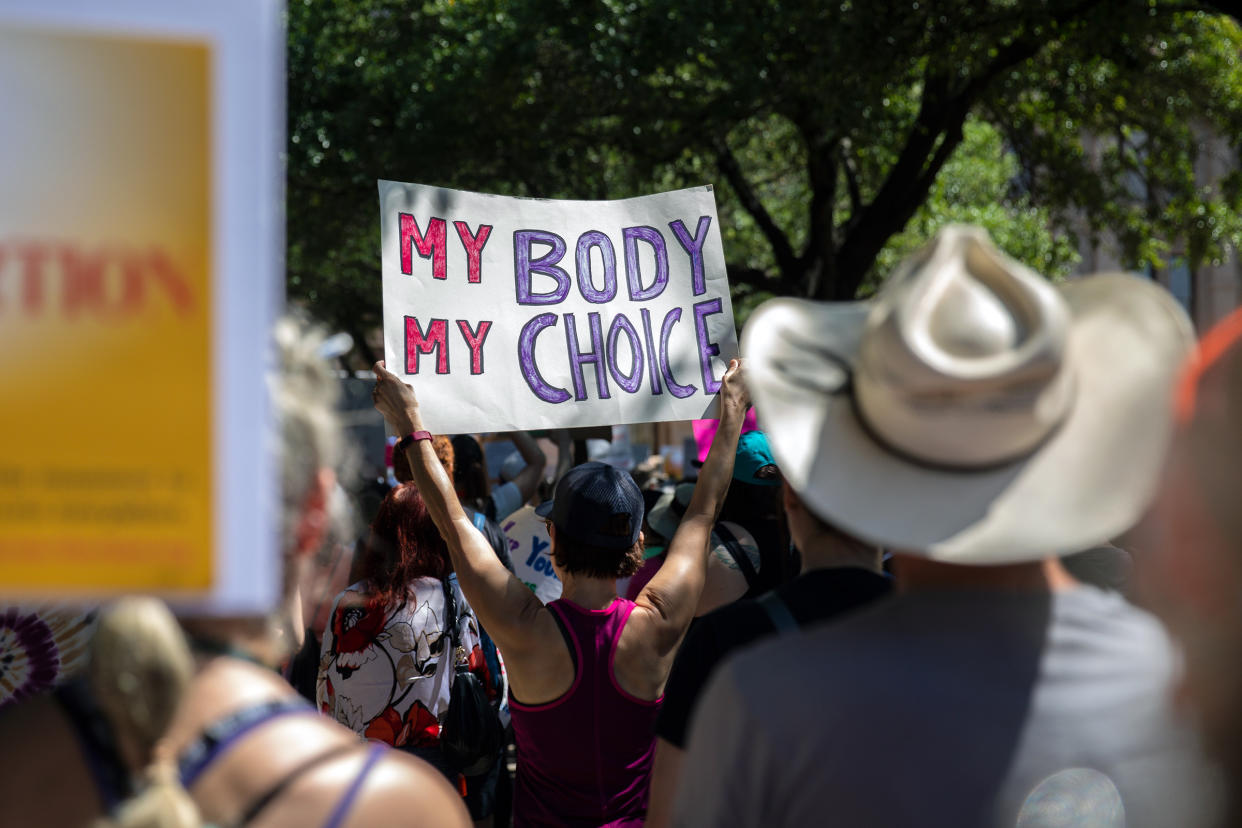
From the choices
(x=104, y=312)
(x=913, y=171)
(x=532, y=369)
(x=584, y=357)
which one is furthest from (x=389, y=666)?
(x=913, y=171)

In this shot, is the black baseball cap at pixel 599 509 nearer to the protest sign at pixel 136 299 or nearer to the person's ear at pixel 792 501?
the person's ear at pixel 792 501

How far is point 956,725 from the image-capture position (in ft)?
4.72

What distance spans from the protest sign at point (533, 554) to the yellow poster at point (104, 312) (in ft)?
12.6

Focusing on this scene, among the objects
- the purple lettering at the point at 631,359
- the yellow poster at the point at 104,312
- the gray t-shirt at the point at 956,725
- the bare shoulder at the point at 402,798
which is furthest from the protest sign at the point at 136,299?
the purple lettering at the point at 631,359

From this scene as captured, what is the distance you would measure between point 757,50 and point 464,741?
7.33m

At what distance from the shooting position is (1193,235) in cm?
1172

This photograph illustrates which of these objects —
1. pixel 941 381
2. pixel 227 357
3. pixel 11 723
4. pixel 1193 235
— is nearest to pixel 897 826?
pixel 941 381

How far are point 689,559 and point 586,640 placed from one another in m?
0.32

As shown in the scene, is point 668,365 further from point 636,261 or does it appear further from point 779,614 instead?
point 779,614

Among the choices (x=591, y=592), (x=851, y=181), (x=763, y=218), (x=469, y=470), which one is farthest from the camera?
(x=763, y=218)

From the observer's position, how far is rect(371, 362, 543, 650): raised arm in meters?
2.65

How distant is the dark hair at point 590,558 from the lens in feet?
9.32

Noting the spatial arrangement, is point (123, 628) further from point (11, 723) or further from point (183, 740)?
point (11, 723)

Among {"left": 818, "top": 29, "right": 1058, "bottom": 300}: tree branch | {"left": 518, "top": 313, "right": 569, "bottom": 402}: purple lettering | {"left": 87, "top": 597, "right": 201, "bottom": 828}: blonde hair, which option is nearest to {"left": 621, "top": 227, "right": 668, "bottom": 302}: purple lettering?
{"left": 518, "top": 313, "right": 569, "bottom": 402}: purple lettering
